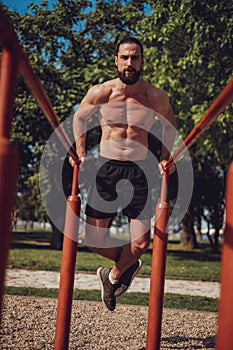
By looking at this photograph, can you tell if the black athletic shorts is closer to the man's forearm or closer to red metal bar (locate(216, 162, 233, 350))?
the man's forearm

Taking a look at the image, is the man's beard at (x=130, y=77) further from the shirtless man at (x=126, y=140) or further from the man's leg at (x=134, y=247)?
the man's leg at (x=134, y=247)

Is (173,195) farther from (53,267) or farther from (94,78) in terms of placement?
(53,267)

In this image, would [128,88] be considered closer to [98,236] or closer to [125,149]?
[125,149]

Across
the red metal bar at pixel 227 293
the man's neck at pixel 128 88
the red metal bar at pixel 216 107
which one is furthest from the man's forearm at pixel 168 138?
the red metal bar at pixel 227 293

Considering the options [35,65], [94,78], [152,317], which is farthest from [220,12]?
[152,317]

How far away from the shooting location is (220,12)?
1093 cm

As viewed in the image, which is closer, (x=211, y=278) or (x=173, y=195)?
(x=211, y=278)

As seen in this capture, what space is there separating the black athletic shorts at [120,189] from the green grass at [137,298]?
3.32m

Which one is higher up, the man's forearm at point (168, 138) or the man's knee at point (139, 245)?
the man's forearm at point (168, 138)

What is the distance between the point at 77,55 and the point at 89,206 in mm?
13824

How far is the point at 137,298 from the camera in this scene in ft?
26.4

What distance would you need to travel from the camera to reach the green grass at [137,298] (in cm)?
757

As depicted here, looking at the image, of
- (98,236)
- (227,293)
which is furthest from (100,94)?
(227,293)

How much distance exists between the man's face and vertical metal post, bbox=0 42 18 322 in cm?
251
